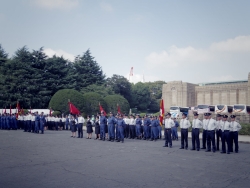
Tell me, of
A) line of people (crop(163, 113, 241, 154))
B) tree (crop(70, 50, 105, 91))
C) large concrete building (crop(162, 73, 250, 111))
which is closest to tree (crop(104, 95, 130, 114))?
tree (crop(70, 50, 105, 91))

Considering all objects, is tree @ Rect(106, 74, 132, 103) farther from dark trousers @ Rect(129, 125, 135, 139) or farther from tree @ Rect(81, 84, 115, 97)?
dark trousers @ Rect(129, 125, 135, 139)

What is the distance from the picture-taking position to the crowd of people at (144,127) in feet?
44.7

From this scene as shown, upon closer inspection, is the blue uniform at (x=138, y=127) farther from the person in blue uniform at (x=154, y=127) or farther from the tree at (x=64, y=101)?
the tree at (x=64, y=101)

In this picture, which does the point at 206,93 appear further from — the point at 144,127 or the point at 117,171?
the point at 117,171

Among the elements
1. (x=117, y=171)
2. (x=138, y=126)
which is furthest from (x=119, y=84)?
(x=117, y=171)

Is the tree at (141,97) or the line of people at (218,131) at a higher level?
the tree at (141,97)

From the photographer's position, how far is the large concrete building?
57.8 meters

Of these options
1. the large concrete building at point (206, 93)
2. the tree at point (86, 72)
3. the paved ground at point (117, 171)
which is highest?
the tree at point (86, 72)

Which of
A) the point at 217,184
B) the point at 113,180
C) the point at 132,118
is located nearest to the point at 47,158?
the point at 113,180

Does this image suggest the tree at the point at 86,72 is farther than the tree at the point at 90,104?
Yes

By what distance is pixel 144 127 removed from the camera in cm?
1962

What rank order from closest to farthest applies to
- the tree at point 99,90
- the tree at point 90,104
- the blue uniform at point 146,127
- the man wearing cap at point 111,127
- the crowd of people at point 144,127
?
the crowd of people at point 144,127 → the man wearing cap at point 111,127 → the blue uniform at point 146,127 → the tree at point 90,104 → the tree at point 99,90

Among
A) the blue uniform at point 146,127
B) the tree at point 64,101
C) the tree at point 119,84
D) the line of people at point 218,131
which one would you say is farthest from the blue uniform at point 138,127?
the tree at point 119,84

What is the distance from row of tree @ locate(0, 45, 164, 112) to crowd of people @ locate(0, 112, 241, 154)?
17979mm
